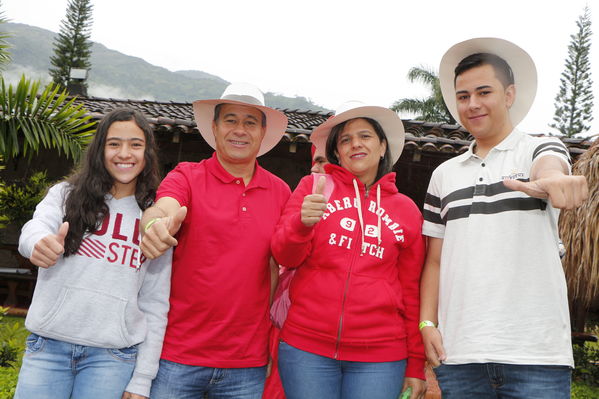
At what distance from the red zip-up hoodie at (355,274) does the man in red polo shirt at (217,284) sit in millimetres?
139

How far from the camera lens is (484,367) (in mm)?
1816

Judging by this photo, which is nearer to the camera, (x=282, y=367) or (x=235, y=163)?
(x=282, y=367)

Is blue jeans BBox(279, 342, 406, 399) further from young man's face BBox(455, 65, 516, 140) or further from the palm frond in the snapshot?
the palm frond

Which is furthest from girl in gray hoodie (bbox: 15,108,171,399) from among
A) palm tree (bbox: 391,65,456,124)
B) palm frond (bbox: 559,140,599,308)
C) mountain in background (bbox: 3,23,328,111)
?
mountain in background (bbox: 3,23,328,111)

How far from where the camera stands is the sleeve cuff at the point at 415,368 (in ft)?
7.27

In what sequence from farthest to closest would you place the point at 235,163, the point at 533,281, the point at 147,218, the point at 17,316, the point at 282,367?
the point at 17,316
the point at 235,163
the point at 282,367
the point at 147,218
the point at 533,281

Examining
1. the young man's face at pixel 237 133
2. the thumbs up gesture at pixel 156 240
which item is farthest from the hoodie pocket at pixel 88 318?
the young man's face at pixel 237 133

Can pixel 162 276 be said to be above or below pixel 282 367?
above

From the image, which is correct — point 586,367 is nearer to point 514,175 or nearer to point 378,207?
point 378,207

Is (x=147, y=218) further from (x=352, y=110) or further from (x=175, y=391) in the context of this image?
(x=352, y=110)

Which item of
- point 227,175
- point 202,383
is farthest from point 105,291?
point 227,175

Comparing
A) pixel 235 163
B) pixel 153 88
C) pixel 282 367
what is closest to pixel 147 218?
pixel 235 163

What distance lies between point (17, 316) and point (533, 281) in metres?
8.35

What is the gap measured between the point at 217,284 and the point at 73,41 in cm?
3450
